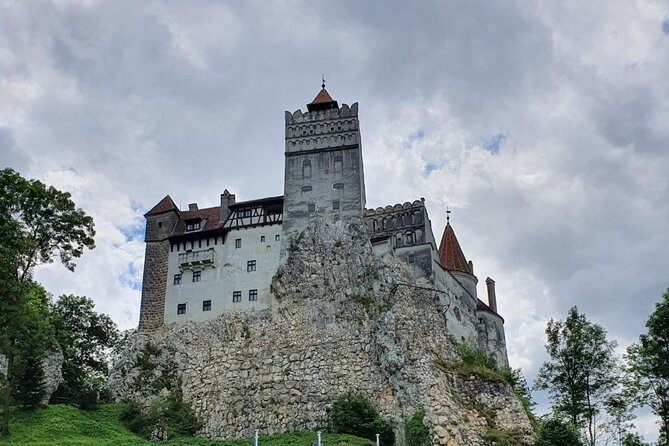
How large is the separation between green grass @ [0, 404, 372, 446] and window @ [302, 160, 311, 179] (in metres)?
19.8

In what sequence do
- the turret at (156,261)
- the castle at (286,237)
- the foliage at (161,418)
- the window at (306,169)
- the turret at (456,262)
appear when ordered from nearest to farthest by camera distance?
the foliage at (161,418)
the castle at (286,237)
the turret at (156,261)
the window at (306,169)
the turret at (456,262)

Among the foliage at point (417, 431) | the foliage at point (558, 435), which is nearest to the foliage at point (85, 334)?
the foliage at point (417, 431)

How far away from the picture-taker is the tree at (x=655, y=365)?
142 feet

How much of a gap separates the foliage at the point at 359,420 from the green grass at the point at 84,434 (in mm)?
1097

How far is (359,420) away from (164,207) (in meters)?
25.0

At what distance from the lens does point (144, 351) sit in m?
56.8

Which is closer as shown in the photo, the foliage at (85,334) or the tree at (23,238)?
the tree at (23,238)

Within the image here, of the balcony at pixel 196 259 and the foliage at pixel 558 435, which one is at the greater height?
the balcony at pixel 196 259

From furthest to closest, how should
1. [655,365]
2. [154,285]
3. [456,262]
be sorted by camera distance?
[456,262], [154,285], [655,365]

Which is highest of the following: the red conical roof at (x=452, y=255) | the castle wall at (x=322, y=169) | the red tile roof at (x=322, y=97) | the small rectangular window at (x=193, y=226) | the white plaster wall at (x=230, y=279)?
the red tile roof at (x=322, y=97)

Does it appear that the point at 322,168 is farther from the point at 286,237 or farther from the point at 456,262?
the point at 456,262

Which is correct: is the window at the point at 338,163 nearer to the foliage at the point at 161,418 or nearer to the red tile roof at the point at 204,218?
the red tile roof at the point at 204,218

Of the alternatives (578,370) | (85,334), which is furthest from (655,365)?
(85,334)

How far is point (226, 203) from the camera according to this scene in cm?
6138
